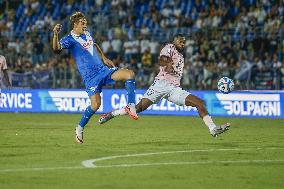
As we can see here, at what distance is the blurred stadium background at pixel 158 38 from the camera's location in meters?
31.5

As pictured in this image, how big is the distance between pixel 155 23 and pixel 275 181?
84.4ft

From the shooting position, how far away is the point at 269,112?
1077 inches

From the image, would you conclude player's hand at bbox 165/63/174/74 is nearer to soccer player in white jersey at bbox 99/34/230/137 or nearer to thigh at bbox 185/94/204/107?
soccer player in white jersey at bbox 99/34/230/137

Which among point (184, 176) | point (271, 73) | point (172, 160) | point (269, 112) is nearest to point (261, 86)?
point (271, 73)

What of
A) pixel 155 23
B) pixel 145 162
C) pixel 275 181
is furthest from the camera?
pixel 155 23

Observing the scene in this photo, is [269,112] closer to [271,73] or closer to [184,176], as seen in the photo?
[271,73]

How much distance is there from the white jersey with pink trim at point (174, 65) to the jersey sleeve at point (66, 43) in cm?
200

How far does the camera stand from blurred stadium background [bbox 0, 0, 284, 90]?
31.5m

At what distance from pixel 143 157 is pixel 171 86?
4.20 metres

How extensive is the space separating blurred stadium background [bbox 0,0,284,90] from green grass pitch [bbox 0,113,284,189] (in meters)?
8.44

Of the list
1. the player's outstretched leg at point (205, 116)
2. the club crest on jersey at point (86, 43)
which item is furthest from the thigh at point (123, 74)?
the player's outstretched leg at point (205, 116)

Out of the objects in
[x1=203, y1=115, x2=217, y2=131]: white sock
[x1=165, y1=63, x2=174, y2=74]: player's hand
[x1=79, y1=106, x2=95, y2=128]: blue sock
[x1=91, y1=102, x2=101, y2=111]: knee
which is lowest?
[x1=203, y1=115, x2=217, y2=131]: white sock

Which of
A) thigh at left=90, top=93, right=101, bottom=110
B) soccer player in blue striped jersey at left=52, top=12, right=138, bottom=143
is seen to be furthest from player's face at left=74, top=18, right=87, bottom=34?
thigh at left=90, top=93, right=101, bottom=110

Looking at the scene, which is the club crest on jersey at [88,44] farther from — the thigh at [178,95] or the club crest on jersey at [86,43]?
the thigh at [178,95]
